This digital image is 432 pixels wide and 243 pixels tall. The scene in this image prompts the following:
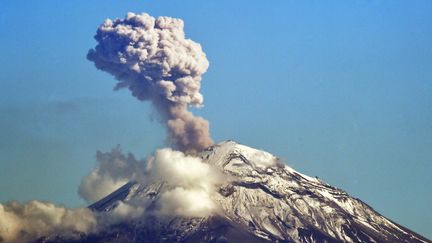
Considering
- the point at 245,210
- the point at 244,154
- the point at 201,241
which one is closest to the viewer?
the point at 201,241

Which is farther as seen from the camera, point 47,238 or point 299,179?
point 299,179

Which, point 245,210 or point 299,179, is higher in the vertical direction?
point 299,179

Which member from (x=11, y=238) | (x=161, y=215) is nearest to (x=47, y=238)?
(x=11, y=238)

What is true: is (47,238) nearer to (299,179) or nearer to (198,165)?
(198,165)

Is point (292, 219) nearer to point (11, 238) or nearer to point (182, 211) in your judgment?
point (182, 211)

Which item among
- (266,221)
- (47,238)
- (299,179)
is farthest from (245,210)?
(47,238)

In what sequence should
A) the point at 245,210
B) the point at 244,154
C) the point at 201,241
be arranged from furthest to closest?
the point at 244,154 → the point at 245,210 → the point at 201,241

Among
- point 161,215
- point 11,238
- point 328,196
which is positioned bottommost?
point 11,238
